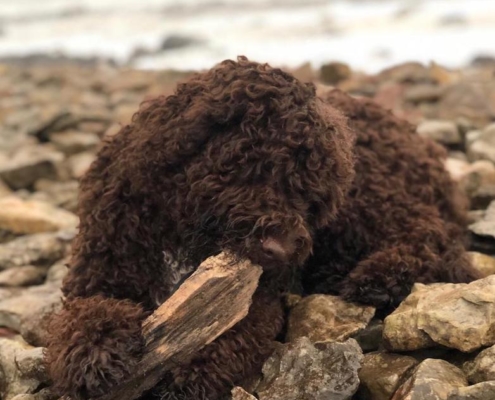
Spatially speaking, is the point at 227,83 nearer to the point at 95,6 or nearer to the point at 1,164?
the point at 1,164

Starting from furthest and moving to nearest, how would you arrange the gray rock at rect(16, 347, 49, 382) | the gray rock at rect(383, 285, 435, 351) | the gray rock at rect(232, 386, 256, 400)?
the gray rock at rect(16, 347, 49, 382) < the gray rock at rect(383, 285, 435, 351) < the gray rock at rect(232, 386, 256, 400)

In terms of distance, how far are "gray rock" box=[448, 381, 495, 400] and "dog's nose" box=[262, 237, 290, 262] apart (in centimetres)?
74

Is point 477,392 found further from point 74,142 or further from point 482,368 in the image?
point 74,142

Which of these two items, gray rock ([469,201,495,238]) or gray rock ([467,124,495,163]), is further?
gray rock ([467,124,495,163])

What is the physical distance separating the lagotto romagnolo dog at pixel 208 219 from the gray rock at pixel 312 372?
0.10m

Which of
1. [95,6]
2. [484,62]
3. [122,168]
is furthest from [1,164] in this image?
[95,6]

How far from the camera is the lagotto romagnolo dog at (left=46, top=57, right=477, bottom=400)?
274 cm

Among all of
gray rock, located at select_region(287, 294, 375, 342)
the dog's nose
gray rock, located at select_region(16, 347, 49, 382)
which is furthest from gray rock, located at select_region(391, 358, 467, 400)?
gray rock, located at select_region(16, 347, 49, 382)

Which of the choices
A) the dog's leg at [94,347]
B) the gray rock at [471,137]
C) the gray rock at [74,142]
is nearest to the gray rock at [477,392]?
the dog's leg at [94,347]

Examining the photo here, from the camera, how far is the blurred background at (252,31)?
15008 mm

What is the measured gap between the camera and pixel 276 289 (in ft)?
10.5

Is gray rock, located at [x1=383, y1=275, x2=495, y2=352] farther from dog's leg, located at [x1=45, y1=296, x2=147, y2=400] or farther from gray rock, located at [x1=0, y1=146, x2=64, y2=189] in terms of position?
gray rock, located at [x1=0, y1=146, x2=64, y2=189]

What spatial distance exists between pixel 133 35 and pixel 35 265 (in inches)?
691

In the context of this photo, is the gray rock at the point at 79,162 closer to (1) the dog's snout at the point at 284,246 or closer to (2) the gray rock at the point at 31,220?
(2) the gray rock at the point at 31,220
